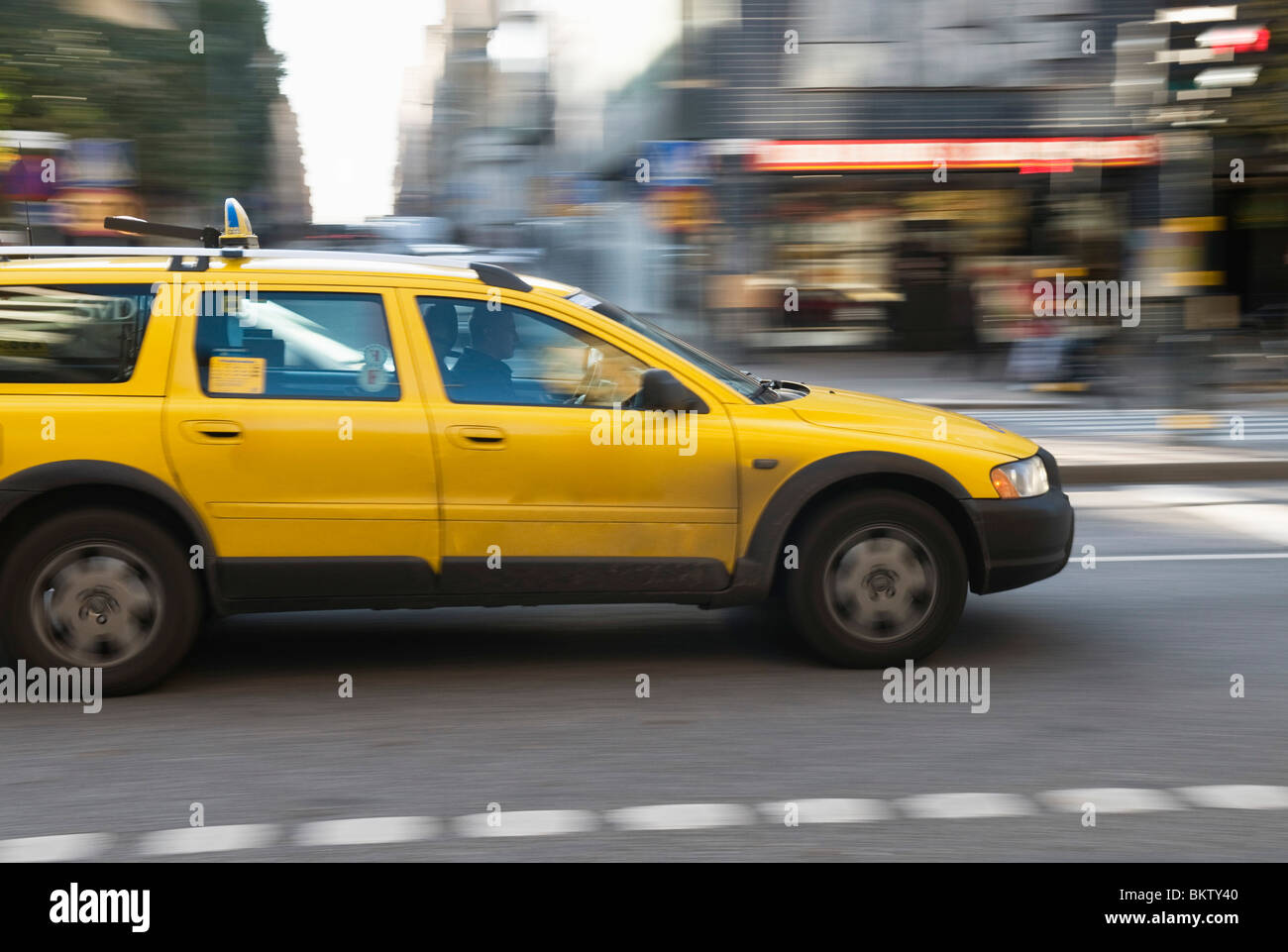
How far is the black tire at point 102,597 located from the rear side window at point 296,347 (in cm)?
63

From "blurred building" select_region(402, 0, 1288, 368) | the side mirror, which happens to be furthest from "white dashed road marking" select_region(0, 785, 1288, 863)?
"blurred building" select_region(402, 0, 1288, 368)

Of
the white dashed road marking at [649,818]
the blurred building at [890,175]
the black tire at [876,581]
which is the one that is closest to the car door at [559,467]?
the black tire at [876,581]

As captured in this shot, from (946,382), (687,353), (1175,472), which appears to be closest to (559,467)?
(687,353)

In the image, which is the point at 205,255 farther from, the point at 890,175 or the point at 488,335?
the point at 890,175

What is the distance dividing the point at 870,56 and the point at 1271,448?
10.6 metres

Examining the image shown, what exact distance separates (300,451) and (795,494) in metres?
1.83

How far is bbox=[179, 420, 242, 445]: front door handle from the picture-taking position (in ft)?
17.3

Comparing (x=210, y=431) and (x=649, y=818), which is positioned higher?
(x=210, y=431)

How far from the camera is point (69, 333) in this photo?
5.36m

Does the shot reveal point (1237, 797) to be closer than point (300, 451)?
Yes

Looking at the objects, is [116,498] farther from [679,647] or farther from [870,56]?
[870,56]

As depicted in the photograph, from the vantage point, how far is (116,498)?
17.4 ft
